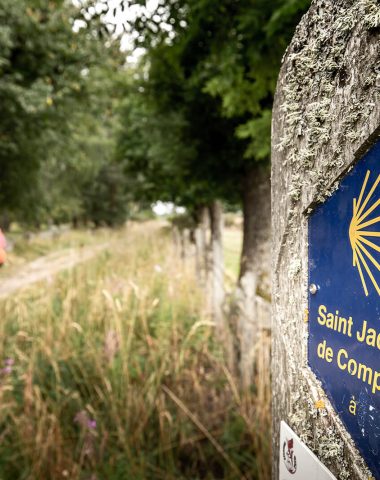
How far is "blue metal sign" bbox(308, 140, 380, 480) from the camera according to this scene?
63 centimetres

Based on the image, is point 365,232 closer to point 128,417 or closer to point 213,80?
point 128,417

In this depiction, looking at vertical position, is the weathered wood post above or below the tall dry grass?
above

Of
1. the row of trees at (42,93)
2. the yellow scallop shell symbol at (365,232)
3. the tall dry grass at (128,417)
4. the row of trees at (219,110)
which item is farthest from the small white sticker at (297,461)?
the row of trees at (42,93)

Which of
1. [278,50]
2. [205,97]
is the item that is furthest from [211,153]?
[278,50]

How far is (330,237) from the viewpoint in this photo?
733mm

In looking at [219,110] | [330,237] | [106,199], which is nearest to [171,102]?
[219,110]

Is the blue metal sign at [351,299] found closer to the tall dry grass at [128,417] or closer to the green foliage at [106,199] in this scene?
the tall dry grass at [128,417]

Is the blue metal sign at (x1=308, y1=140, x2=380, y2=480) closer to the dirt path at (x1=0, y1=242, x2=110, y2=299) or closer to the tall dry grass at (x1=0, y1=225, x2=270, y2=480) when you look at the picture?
the tall dry grass at (x1=0, y1=225, x2=270, y2=480)

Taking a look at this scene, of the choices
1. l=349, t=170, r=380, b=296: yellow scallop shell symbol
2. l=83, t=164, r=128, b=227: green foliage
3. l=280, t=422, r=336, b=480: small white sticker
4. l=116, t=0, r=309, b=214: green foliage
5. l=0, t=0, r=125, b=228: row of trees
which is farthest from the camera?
l=83, t=164, r=128, b=227: green foliage

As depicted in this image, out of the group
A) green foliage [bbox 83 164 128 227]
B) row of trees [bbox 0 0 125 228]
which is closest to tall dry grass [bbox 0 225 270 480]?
row of trees [bbox 0 0 125 228]

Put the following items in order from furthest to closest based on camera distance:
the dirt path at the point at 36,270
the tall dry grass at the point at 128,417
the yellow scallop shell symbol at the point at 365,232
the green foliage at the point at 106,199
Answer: the green foliage at the point at 106,199
the dirt path at the point at 36,270
the tall dry grass at the point at 128,417
the yellow scallop shell symbol at the point at 365,232

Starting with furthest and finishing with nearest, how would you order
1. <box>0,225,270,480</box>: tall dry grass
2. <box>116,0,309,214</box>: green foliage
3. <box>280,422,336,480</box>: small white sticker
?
<box>0,225,270,480</box>: tall dry grass
<box>116,0,309,214</box>: green foliage
<box>280,422,336,480</box>: small white sticker

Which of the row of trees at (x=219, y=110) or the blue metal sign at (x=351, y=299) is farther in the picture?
the row of trees at (x=219, y=110)

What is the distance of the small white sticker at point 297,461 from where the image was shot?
2.57 ft
